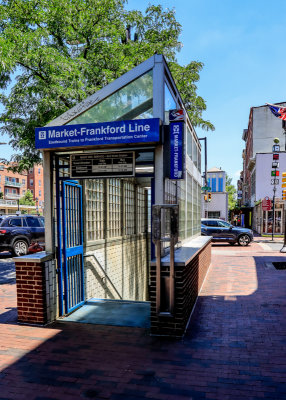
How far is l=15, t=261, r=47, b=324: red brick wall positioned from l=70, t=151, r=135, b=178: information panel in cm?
171

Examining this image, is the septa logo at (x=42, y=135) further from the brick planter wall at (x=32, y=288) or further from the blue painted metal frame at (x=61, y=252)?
the brick planter wall at (x=32, y=288)

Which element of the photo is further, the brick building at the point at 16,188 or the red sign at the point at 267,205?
the brick building at the point at 16,188

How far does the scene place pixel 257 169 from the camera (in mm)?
33094

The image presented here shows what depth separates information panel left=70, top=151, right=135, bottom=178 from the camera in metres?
5.16

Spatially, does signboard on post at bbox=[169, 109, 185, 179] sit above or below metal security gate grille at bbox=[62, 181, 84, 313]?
above

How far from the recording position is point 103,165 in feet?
17.3

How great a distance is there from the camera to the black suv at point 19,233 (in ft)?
44.7

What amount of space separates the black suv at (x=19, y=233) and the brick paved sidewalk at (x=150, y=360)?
8.94m

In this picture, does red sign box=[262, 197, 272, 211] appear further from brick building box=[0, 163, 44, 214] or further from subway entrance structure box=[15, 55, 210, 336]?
brick building box=[0, 163, 44, 214]

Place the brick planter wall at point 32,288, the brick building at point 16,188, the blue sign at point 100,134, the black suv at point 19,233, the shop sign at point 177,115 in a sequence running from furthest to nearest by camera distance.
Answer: the brick building at point 16,188
the black suv at point 19,233
the brick planter wall at point 32,288
the shop sign at point 177,115
the blue sign at point 100,134

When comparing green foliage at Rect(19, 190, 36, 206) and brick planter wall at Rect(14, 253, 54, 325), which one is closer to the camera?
brick planter wall at Rect(14, 253, 54, 325)

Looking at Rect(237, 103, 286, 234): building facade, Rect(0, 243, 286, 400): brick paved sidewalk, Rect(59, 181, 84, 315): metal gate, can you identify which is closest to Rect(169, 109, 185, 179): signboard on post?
Rect(59, 181, 84, 315): metal gate

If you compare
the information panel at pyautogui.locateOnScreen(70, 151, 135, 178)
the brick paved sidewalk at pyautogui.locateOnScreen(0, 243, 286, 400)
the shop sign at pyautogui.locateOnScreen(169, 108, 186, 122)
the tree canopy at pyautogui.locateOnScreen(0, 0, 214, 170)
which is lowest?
the brick paved sidewalk at pyautogui.locateOnScreen(0, 243, 286, 400)

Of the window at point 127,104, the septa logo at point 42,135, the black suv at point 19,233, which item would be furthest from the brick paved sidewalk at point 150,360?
the black suv at point 19,233
